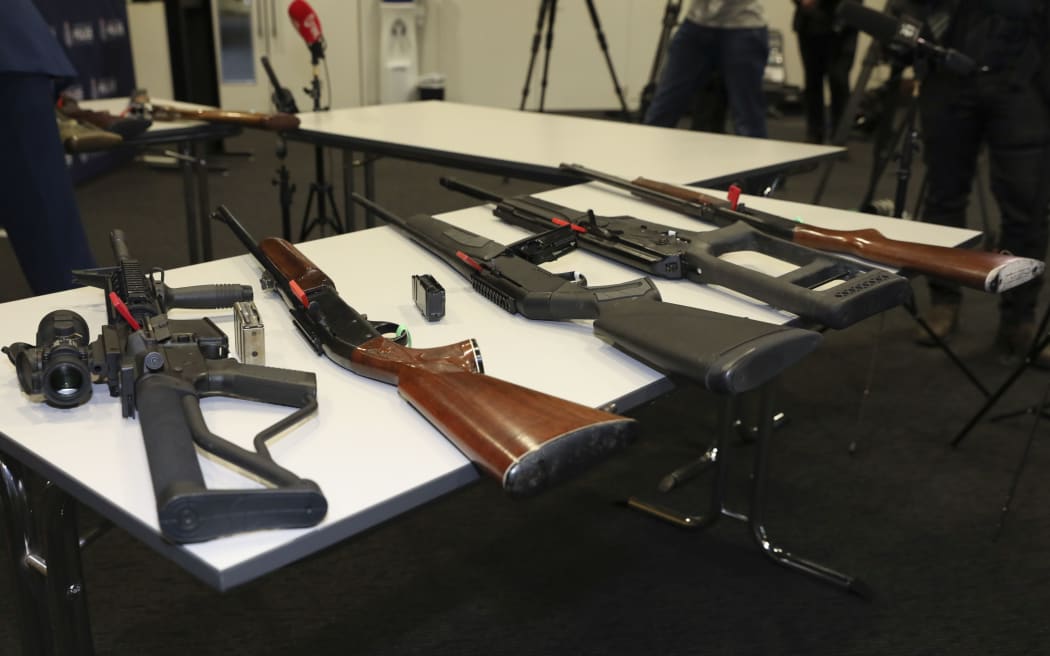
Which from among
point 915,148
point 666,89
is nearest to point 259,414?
point 915,148

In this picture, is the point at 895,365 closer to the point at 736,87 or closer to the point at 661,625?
the point at 736,87

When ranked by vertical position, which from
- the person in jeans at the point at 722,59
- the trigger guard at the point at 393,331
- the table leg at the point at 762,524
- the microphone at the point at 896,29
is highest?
the microphone at the point at 896,29

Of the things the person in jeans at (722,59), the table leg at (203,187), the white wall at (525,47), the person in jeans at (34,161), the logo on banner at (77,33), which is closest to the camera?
the person in jeans at (34,161)

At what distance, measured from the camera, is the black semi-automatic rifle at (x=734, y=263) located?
1.21m

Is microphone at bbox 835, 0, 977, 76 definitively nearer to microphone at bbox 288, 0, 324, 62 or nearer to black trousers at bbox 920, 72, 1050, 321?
black trousers at bbox 920, 72, 1050, 321

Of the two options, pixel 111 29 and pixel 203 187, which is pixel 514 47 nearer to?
pixel 111 29

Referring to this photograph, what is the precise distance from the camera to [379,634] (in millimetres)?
1672

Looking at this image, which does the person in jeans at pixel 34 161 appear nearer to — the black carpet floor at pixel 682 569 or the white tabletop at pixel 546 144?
the black carpet floor at pixel 682 569

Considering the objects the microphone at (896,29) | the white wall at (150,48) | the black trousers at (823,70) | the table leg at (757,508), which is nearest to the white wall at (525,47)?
the white wall at (150,48)

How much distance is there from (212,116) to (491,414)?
2.24 meters

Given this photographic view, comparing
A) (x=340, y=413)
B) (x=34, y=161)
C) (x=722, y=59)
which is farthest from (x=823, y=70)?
(x=340, y=413)

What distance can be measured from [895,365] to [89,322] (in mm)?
2499

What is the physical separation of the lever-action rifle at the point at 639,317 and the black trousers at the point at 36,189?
28.2 inches

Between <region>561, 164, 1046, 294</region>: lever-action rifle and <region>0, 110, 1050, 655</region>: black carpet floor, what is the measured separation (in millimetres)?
438
